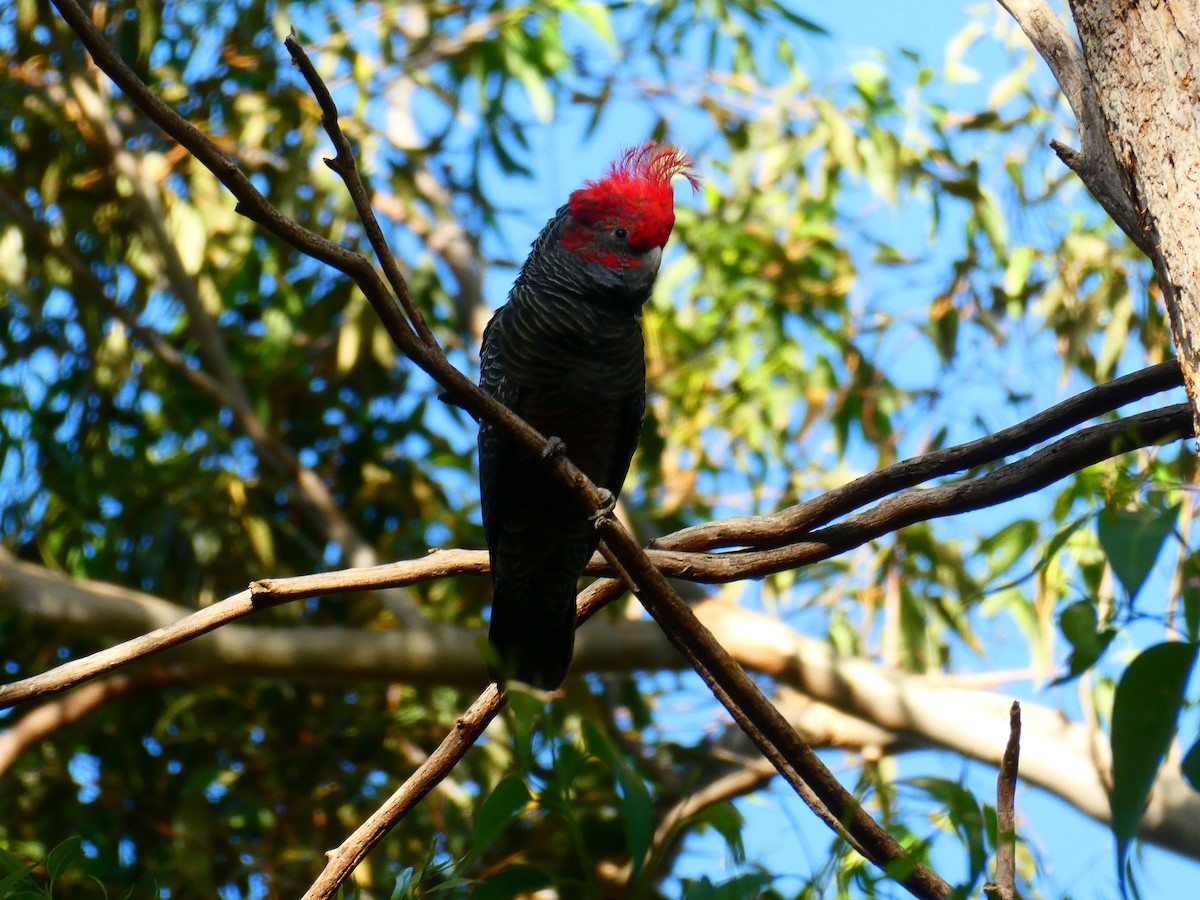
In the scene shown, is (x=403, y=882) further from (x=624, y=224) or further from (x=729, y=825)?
(x=624, y=224)

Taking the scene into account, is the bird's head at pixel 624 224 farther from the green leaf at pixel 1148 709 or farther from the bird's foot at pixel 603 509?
the green leaf at pixel 1148 709

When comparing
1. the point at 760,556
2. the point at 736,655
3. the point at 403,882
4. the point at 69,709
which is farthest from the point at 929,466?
the point at 69,709

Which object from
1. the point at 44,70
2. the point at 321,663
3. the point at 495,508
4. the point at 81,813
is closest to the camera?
the point at 495,508

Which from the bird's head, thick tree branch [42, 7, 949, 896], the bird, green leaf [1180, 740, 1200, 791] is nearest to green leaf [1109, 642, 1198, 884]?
green leaf [1180, 740, 1200, 791]

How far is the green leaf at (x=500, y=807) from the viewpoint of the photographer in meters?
1.37

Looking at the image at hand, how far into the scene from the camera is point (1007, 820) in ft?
5.03

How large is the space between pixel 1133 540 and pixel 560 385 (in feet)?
3.94

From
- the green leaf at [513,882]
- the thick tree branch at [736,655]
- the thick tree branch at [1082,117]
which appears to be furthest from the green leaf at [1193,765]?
the thick tree branch at [736,655]

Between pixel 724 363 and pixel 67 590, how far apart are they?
8.84 ft

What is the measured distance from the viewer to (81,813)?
4254mm

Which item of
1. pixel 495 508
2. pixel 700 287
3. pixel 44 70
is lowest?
pixel 495 508

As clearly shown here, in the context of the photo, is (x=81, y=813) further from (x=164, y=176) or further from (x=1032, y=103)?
(x=1032, y=103)

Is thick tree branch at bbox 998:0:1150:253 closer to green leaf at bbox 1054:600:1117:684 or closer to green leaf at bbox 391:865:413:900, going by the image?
green leaf at bbox 1054:600:1117:684

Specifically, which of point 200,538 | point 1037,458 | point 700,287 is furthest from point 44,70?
point 1037,458
